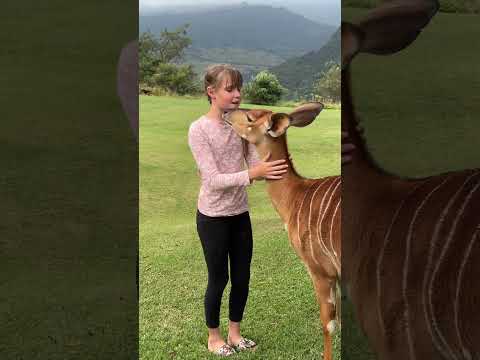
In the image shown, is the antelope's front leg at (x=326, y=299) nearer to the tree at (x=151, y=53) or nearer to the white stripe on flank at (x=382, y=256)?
the white stripe on flank at (x=382, y=256)

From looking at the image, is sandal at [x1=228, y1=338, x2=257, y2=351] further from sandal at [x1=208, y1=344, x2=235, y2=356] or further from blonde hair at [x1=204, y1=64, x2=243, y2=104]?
blonde hair at [x1=204, y1=64, x2=243, y2=104]

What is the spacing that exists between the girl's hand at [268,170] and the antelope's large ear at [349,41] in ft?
A: 1.01

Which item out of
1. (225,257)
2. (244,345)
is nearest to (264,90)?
(225,257)

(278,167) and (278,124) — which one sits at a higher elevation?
(278,124)

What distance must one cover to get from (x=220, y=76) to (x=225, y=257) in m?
0.48

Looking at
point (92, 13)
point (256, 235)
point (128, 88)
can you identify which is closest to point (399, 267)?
point (256, 235)

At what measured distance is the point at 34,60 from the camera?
7.37 ft

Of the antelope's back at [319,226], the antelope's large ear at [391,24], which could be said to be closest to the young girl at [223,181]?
the antelope's back at [319,226]

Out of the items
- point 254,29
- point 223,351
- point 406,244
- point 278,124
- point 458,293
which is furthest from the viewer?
point 254,29

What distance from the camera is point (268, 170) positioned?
5.71 feet

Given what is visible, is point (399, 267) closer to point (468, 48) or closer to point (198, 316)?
point (198, 316)

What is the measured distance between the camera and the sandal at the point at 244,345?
6.07 ft

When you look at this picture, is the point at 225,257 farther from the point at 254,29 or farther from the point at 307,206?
the point at 254,29

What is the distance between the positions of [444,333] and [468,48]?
2.12 metres
